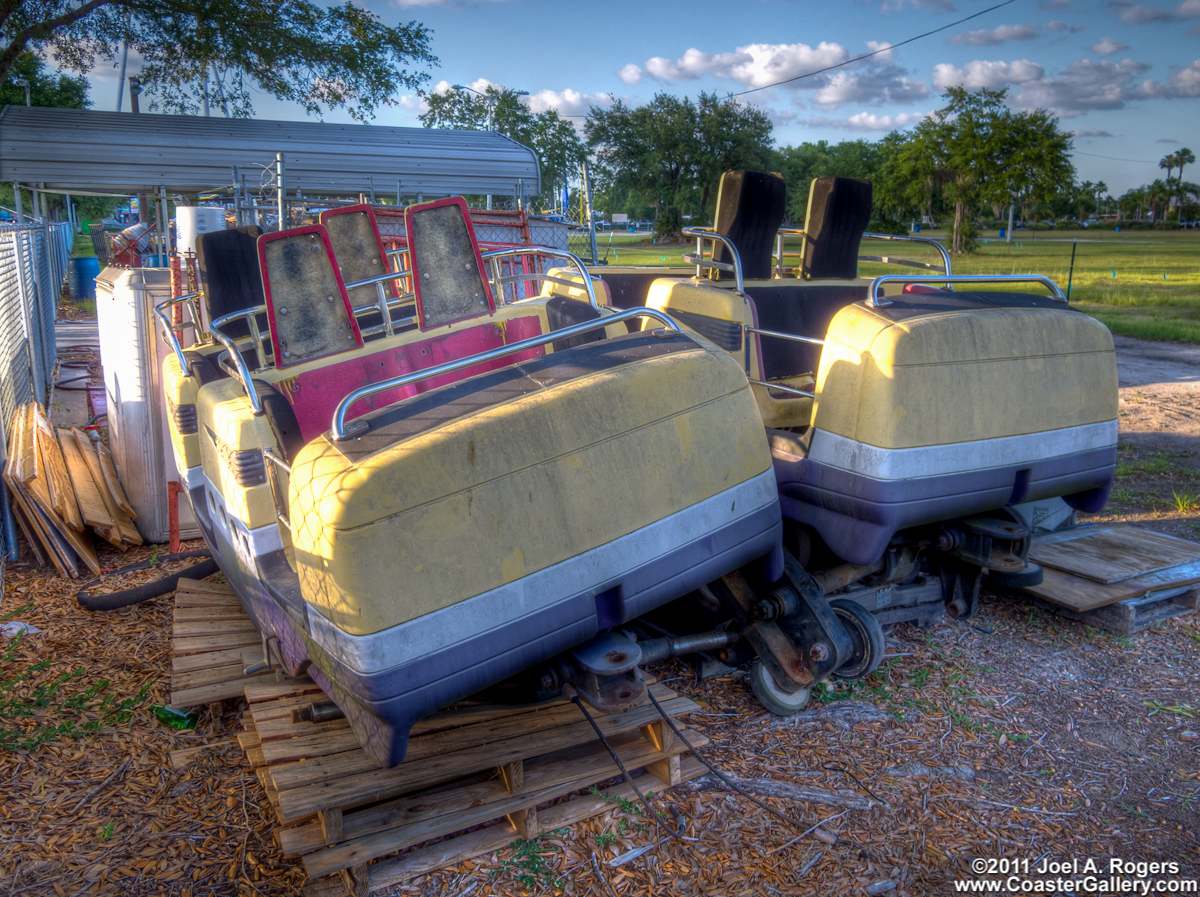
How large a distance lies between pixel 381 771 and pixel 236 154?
1818 cm

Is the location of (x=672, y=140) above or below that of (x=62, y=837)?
above

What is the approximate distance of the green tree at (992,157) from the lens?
2285 inches

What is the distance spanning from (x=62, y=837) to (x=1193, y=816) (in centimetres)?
440

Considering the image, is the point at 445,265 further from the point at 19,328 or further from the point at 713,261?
the point at 19,328

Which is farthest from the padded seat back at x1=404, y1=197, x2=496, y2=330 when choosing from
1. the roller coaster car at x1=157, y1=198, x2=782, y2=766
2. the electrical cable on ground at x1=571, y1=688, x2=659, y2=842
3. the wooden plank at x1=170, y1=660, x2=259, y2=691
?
the electrical cable on ground at x1=571, y1=688, x2=659, y2=842

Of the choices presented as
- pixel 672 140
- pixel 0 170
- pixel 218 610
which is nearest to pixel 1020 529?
pixel 218 610

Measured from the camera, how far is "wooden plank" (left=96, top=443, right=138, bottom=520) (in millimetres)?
6162

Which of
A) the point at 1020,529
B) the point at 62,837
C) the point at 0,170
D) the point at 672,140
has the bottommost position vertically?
the point at 62,837

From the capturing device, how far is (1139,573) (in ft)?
16.3

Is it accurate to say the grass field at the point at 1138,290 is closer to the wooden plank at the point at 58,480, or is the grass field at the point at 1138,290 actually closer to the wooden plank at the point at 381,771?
the wooden plank at the point at 381,771

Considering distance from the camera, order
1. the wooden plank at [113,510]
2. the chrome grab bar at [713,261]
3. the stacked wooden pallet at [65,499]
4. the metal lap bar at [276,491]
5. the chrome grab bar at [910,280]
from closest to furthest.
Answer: the metal lap bar at [276,491], the chrome grab bar at [910,280], the chrome grab bar at [713,261], the stacked wooden pallet at [65,499], the wooden plank at [113,510]

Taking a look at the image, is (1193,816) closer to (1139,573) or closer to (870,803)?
(870,803)

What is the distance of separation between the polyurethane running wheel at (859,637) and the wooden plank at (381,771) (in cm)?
139

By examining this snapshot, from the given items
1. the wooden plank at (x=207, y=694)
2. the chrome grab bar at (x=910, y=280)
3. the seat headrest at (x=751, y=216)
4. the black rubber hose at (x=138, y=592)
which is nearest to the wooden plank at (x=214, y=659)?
the wooden plank at (x=207, y=694)
